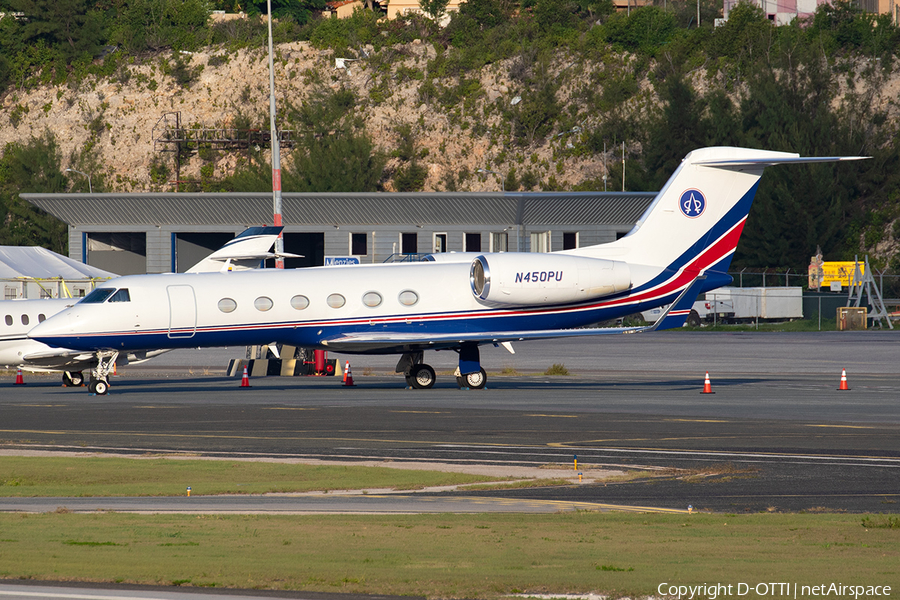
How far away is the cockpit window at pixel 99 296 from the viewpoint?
2762 cm

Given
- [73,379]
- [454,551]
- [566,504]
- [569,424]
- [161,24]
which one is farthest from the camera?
[161,24]

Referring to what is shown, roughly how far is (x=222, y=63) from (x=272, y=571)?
97.5 meters

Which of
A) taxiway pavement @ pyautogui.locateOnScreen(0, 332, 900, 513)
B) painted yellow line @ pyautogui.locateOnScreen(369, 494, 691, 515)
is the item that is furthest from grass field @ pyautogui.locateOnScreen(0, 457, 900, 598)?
taxiway pavement @ pyautogui.locateOnScreen(0, 332, 900, 513)

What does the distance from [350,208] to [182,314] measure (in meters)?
40.8

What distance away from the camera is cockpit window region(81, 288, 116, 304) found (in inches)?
1088

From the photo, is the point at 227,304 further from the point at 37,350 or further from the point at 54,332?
the point at 37,350

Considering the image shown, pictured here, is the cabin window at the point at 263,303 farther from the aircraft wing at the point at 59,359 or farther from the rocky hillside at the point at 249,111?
the rocky hillside at the point at 249,111

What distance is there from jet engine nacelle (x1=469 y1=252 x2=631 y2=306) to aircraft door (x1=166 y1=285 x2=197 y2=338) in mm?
7335

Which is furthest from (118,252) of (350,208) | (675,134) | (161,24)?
(675,134)

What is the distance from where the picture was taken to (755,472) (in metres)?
14.4

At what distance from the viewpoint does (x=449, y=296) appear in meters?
28.6

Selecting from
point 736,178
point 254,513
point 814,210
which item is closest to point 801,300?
point 814,210

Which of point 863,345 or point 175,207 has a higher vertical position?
point 175,207

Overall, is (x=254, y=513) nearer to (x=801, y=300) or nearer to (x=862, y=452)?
(x=862, y=452)
